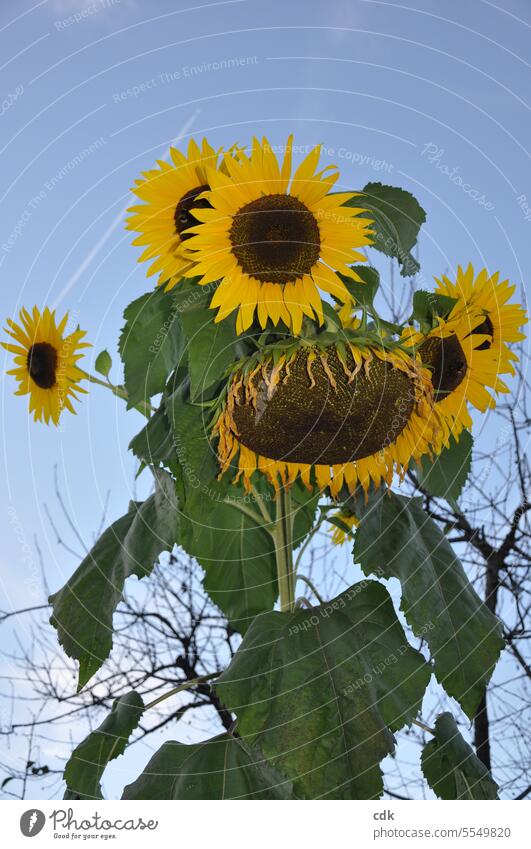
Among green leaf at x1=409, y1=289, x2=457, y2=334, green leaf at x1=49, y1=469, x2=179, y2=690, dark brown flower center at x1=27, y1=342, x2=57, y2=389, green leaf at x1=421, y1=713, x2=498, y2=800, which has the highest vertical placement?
dark brown flower center at x1=27, y1=342, x2=57, y2=389

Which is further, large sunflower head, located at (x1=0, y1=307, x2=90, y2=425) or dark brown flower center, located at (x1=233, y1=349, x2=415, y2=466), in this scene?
large sunflower head, located at (x1=0, y1=307, x2=90, y2=425)

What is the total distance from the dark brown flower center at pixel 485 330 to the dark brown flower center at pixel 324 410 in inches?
12.1

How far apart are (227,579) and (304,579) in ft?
0.40

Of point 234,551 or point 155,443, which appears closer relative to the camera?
point 155,443

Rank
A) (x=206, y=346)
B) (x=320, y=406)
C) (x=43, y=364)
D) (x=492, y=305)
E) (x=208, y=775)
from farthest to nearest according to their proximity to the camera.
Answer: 1. (x=43, y=364)
2. (x=492, y=305)
3. (x=208, y=775)
4. (x=206, y=346)
5. (x=320, y=406)

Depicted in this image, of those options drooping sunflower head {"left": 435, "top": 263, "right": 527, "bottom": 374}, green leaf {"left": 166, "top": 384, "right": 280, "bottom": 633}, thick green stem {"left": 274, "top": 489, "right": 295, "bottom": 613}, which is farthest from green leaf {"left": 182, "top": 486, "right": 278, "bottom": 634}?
drooping sunflower head {"left": 435, "top": 263, "right": 527, "bottom": 374}

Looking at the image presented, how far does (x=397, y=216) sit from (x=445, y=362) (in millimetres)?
216

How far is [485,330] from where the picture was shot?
1.35 metres

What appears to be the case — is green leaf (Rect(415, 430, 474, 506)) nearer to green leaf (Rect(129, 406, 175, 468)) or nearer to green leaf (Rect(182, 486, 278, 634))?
green leaf (Rect(182, 486, 278, 634))

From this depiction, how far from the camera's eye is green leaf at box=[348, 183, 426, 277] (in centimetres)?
125

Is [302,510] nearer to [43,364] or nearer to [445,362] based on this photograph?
[445,362]

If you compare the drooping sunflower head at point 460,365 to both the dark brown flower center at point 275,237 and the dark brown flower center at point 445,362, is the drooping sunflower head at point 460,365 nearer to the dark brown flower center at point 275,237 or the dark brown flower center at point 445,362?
the dark brown flower center at point 445,362

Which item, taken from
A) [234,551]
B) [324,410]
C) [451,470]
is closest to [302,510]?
[234,551]

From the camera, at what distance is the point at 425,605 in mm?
1258
